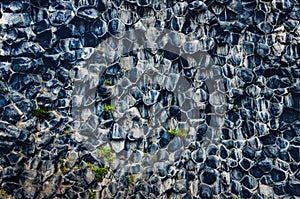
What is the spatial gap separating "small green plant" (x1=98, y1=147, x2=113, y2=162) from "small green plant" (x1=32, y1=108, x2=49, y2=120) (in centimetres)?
60

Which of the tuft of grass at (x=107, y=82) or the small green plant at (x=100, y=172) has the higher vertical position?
the tuft of grass at (x=107, y=82)

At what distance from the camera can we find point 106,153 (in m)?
3.85

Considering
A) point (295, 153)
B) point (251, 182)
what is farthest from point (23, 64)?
point (295, 153)

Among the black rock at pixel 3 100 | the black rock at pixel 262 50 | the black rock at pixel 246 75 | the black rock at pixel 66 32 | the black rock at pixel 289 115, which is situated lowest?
the black rock at pixel 289 115

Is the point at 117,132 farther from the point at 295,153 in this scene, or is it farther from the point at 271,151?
the point at 295,153

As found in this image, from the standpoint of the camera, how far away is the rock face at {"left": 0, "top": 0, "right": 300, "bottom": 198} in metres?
3.78

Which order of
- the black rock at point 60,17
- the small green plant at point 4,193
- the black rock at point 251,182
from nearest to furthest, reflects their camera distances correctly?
the small green plant at point 4,193, the black rock at point 60,17, the black rock at point 251,182

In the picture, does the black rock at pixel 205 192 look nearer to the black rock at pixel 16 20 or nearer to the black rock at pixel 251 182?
the black rock at pixel 251 182

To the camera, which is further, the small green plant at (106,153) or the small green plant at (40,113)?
the small green plant at (106,153)

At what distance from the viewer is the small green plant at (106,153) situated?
3.84 meters

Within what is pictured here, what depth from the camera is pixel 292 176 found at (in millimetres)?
3816

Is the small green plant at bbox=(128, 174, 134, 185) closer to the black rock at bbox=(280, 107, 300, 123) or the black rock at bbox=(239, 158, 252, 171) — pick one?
the black rock at bbox=(239, 158, 252, 171)

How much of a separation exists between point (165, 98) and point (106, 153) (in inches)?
29.6

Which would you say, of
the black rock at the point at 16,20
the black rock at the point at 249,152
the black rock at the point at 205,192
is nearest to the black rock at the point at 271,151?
the black rock at the point at 249,152
